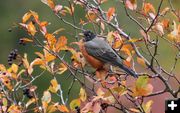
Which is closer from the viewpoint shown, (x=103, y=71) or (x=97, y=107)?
(x=97, y=107)

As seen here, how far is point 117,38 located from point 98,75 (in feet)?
0.68

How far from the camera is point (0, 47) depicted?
21.0 metres

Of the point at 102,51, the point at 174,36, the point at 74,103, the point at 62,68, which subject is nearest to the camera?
the point at 74,103

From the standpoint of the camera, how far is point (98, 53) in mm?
4711

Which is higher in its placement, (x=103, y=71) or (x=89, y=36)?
(x=89, y=36)

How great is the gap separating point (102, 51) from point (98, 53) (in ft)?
0.31

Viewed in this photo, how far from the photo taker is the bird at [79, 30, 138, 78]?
4.34m

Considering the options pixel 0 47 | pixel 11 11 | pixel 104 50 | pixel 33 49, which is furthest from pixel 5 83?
pixel 11 11

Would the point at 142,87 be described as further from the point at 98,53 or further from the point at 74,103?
the point at 98,53

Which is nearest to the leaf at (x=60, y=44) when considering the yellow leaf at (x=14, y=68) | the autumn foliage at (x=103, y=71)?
the autumn foliage at (x=103, y=71)

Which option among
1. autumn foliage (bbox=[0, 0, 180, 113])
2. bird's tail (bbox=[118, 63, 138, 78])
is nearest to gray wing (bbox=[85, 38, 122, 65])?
bird's tail (bbox=[118, 63, 138, 78])

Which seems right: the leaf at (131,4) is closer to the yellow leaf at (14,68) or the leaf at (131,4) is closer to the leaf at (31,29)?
the leaf at (31,29)

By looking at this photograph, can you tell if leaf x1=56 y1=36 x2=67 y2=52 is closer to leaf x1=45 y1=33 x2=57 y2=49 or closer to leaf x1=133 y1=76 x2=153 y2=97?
leaf x1=45 y1=33 x2=57 y2=49

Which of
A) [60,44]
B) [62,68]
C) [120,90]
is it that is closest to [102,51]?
[62,68]
